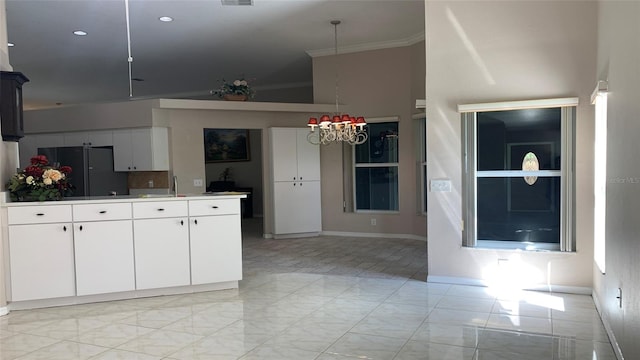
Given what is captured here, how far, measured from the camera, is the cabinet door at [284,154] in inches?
328

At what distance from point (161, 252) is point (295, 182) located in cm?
406

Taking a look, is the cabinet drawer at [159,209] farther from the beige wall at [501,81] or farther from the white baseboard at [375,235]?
the white baseboard at [375,235]

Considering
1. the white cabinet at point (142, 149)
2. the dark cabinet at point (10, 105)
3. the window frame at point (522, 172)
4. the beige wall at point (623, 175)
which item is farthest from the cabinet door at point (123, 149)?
the beige wall at point (623, 175)

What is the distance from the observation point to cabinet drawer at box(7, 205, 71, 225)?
4.29 metres

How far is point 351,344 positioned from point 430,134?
2562mm

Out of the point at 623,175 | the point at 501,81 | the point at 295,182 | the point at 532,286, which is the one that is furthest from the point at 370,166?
the point at 623,175

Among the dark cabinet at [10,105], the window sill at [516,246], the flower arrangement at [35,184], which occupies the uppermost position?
the dark cabinet at [10,105]

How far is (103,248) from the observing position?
14.6 ft

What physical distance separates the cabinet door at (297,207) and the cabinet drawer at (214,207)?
3.46 metres

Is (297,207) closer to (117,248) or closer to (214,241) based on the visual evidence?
(214,241)

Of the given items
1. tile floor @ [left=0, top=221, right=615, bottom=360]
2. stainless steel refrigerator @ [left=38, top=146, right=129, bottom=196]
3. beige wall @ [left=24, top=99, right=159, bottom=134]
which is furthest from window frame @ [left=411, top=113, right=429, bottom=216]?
stainless steel refrigerator @ [left=38, top=146, right=129, bottom=196]

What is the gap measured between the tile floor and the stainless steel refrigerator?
174 inches

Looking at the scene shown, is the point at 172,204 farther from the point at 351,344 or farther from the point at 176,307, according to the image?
the point at 351,344

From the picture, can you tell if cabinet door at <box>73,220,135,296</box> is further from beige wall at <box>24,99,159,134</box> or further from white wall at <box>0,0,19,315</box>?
beige wall at <box>24,99,159,134</box>
